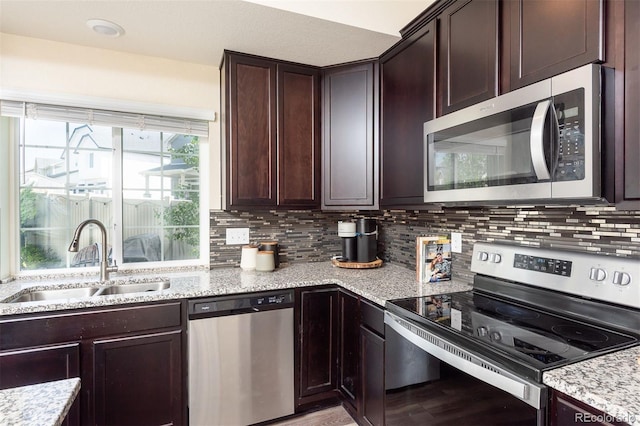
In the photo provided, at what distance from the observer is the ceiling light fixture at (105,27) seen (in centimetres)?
180

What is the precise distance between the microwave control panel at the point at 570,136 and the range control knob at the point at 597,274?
0.42 meters

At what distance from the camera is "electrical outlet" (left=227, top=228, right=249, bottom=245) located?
2.47 m

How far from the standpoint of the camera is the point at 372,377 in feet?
5.69

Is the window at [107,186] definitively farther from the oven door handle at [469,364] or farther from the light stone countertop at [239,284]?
the oven door handle at [469,364]

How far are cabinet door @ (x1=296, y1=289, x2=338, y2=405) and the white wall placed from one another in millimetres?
1040

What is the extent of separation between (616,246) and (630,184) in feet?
1.28

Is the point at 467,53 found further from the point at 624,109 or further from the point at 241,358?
the point at 241,358

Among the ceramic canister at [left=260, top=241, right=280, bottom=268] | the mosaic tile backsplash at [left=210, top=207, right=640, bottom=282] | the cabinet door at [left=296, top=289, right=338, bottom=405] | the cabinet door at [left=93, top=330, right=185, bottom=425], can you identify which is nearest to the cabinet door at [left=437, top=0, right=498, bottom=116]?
the mosaic tile backsplash at [left=210, top=207, right=640, bottom=282]

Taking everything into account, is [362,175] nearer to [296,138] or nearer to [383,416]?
[296,138]

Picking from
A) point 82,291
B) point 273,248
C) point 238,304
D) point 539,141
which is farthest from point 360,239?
point 82,291

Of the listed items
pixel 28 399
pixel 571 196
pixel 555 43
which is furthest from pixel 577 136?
pixel 28 399

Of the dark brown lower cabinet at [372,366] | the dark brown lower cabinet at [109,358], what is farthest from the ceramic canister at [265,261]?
the dark brown lower cabinet at [372,366]

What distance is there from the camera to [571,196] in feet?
3.37

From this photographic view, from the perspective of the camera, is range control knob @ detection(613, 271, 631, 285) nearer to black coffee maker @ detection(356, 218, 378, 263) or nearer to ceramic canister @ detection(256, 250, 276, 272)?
black coffee maker @ detection(356, 218, 378, 263)
